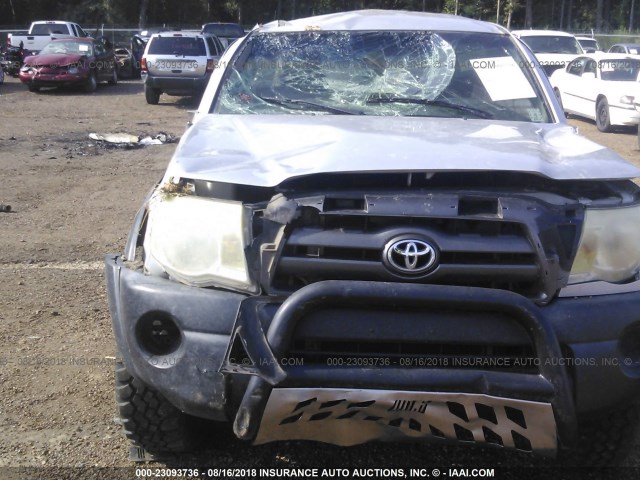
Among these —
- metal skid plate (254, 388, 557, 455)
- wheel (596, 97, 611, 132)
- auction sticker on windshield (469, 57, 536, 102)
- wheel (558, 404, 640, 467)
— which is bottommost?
wheel (596, 97, 611, 132)

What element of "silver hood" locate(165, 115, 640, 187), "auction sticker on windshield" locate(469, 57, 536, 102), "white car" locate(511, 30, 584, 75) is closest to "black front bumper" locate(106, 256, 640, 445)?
"silver hood" locate(165, 115, 640, 187)

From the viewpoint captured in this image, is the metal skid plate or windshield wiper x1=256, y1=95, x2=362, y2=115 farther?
windshield wiper x1=256, y1=95, x2=362, y2=115

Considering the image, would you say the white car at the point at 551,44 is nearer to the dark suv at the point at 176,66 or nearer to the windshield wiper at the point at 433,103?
the dark suv at the point at 176,66

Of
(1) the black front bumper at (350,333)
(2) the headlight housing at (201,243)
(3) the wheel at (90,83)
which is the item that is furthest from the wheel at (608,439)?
(3) the wheel at (90,83)

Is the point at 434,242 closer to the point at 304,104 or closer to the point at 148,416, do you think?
the point at 148,416

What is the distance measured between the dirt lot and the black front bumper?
29.8 inches

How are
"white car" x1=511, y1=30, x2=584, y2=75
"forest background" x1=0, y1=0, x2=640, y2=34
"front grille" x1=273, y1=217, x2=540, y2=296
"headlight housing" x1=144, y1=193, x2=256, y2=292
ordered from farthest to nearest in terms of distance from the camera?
"forest background" x1=0, y1=0, x2=640, y2=34
"white car" x1=511, y1=30, x2=584, y2=75
"headlight housing" x1=144, y1=193, x2=256, y2=292
"front grille" x1=273, y1=217, x2=540, y2=296

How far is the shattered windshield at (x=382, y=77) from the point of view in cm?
393

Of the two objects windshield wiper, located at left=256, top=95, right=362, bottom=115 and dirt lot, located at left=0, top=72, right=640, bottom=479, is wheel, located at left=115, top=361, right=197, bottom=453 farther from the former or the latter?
windshield wiper, located at left=256, top=95, right=362, bottom=115

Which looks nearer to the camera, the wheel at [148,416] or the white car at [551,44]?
the wheel at [148,416]

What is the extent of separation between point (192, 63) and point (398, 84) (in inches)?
627

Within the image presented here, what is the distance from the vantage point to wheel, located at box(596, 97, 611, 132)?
14.9m

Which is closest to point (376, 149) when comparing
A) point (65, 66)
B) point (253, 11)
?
point (65, 66)

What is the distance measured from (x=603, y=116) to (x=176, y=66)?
9.91 m
